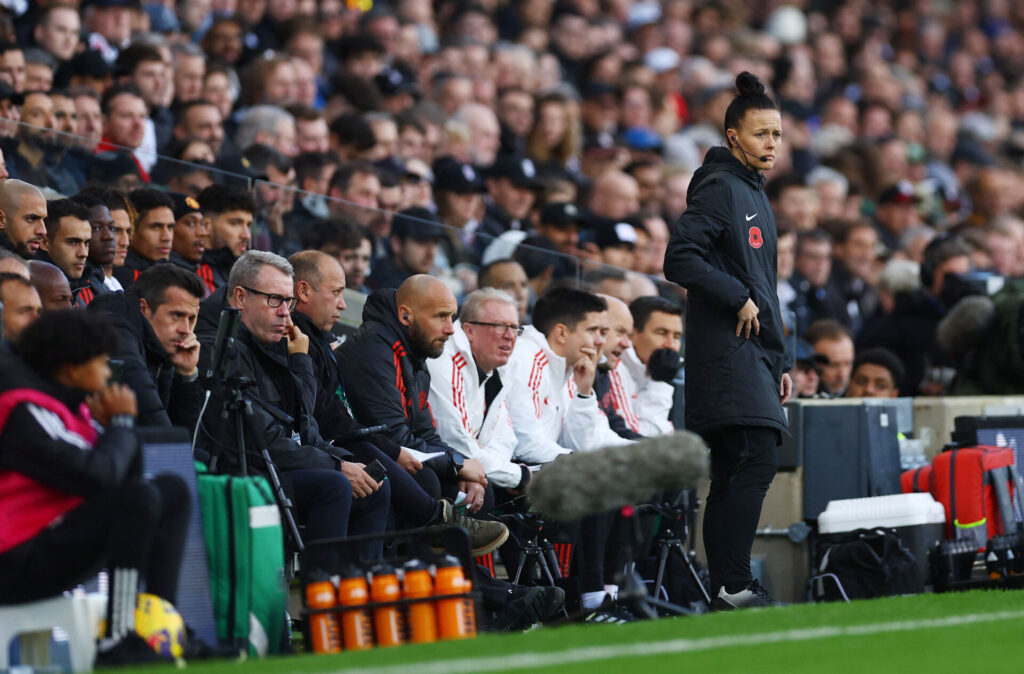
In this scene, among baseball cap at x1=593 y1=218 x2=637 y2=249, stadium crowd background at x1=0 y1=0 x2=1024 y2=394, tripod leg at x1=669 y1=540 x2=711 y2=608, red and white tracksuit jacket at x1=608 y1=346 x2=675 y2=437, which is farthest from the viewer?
baseball cap at x1=593 y1=218 x2=637 y2=249

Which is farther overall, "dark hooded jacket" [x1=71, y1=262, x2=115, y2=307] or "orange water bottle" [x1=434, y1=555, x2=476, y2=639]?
"dark hooded jacket" [x1=71, y1=262, x2=115, y2=307]

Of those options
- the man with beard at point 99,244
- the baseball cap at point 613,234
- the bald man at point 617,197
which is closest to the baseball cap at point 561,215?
the baseball cap at point 613,234

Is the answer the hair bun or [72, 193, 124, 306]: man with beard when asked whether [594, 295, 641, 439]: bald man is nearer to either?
the hair bun

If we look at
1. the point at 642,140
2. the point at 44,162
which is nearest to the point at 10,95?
the point at 44,162

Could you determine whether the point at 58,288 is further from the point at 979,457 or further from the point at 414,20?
the point at 414,20

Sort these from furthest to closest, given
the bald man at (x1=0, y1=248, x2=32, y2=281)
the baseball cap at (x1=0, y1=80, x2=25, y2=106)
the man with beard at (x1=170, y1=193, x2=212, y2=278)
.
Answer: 1. the baseball cap at (x1=0, y1=80, x2=25, y2=106)
2. the man with beard at (x1=170, y1=193, x2=212, y2=278)
3. the bald man at (x1=0, y1=248, x2=32, y2=281)

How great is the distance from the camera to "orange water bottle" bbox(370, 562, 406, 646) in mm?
6617

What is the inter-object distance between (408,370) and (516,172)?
445 centimetres

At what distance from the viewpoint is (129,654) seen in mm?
5711

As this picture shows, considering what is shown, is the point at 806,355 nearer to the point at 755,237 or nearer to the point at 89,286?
the point at 755,237

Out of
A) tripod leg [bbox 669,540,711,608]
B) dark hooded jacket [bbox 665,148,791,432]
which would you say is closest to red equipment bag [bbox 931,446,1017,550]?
tripod leg [bbox 669,540,711,608]

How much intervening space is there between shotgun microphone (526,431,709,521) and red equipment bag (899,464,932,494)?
11.5ft

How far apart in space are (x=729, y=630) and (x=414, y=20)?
10939 millimetres

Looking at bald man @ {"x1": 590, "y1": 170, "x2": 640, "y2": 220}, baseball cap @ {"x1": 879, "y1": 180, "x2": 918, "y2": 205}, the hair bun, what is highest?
baseball cap @ {"x1": 879, "y1": 180, "x2": 918, "y2": 205}
